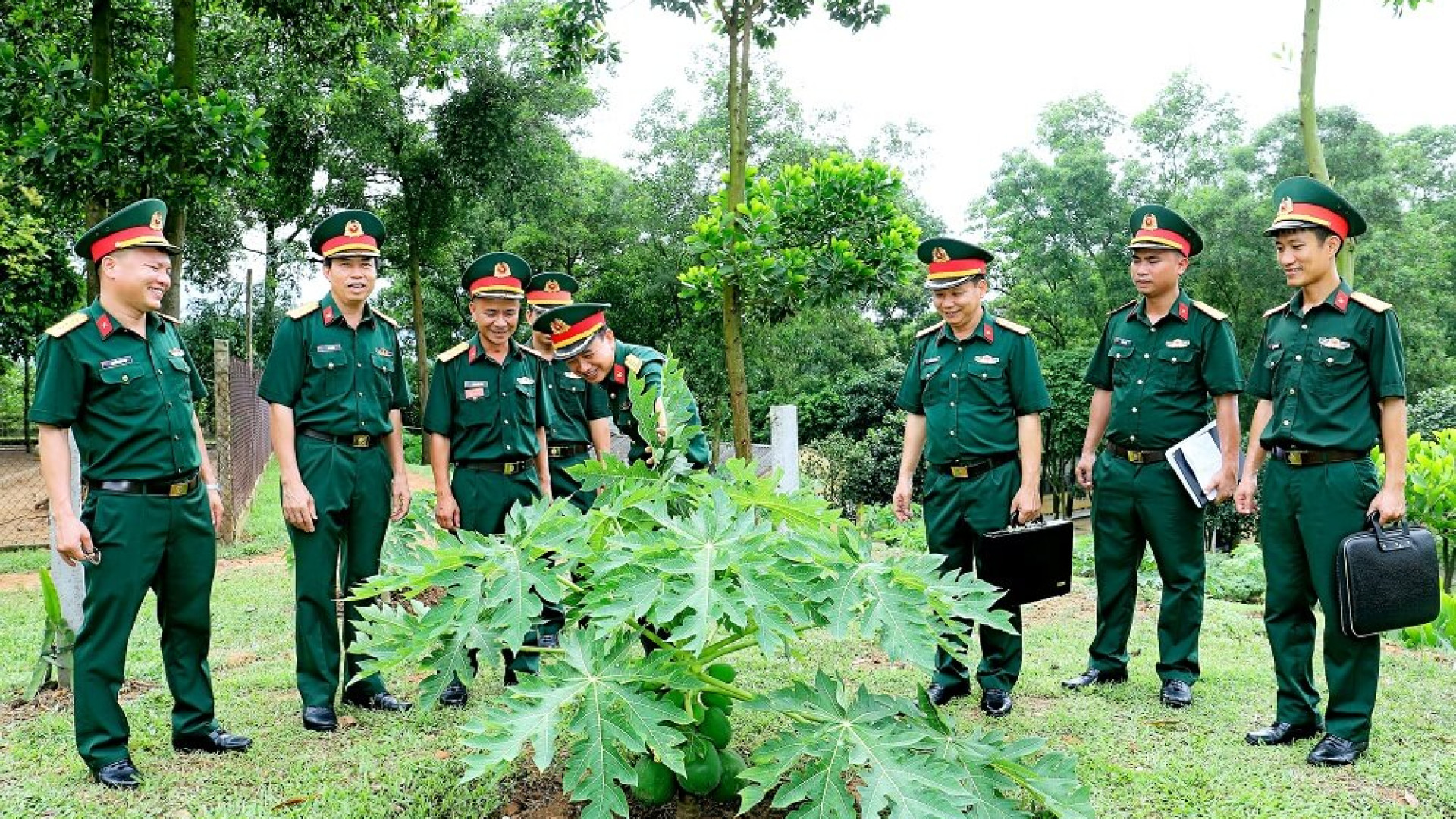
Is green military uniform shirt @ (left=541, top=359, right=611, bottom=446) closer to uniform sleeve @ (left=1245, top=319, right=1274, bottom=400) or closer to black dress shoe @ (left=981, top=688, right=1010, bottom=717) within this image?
black dress shoe @ (left=981, top=688, right=1010, bottom=717)

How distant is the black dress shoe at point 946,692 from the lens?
4426mm

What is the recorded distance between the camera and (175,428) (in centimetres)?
374

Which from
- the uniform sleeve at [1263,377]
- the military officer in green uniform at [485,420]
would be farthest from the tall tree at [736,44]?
the uniform sleeve at [1263,377]

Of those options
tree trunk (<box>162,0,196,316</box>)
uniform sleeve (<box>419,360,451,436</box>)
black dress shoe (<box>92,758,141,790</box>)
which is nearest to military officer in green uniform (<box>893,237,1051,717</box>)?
uniform sleeve (<box>419,360,451,436</box>)

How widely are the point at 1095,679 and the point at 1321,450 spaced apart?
4.86 ft

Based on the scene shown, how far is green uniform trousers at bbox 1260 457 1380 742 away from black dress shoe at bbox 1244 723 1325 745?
0.09ft

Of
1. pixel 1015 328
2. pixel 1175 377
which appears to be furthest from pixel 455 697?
pixel 1175 377

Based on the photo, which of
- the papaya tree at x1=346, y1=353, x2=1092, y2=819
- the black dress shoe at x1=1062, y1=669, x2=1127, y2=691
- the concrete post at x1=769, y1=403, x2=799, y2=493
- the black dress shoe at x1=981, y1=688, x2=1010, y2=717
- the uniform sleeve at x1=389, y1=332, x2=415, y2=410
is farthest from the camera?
the concrete post at x1=769, y1=403, x2=799, y2=493

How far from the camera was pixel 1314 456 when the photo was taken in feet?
12.5

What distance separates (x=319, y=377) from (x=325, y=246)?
0.55 m

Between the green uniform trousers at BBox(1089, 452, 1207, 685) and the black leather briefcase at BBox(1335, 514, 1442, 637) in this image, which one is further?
the green uniform trousers at BBox(1089, 452, 1207, 685)

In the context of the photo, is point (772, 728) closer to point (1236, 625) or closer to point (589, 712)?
point (589, 712)

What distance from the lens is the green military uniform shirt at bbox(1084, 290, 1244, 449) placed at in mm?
4441

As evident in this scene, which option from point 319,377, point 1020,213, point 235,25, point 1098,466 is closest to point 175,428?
point 319,377
